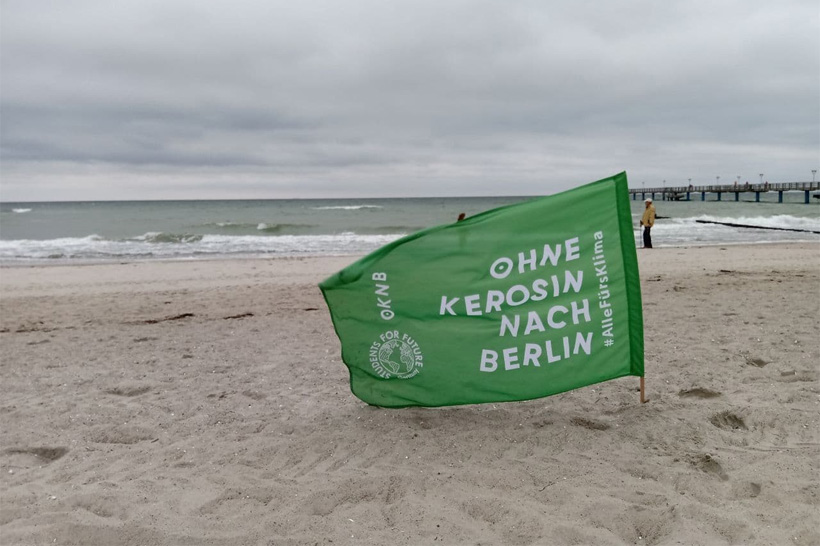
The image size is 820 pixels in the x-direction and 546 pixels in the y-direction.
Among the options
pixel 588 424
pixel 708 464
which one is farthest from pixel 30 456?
pixel 708 464

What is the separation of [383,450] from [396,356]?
25.1 inches

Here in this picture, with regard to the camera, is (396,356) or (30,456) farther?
(396,356)

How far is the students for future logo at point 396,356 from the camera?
4.14m

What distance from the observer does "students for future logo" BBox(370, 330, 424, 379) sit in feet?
13.6

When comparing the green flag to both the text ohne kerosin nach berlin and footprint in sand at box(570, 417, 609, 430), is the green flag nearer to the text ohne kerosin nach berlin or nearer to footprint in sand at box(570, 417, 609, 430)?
the text ohne kerosin nach berlin

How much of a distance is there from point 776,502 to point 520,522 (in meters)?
1.34

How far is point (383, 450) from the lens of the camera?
3.89 meters

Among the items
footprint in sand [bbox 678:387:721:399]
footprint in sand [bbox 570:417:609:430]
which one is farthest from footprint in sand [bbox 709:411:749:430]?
footprint in sand [bbox 570:417:609:430]

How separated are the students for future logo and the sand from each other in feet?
1.27

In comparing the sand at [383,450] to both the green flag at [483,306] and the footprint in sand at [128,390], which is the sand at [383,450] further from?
the green flag at [483,306]

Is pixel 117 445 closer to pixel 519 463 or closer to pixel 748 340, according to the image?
pixel 519 463

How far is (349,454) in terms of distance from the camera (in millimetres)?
3854

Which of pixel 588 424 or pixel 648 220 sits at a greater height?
pixel 648 220

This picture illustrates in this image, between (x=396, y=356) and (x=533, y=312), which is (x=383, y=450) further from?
(x=533, y=312)
